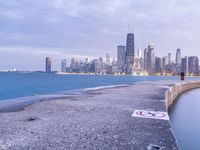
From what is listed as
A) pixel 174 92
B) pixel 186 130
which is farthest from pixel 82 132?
pixel 174 92

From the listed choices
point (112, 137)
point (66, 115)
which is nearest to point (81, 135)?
point (112, 137)

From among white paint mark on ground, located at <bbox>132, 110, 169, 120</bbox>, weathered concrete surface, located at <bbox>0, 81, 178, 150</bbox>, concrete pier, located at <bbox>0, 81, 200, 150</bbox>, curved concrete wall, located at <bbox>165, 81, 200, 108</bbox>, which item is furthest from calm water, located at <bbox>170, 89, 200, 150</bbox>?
weathered concrete surface, located at <bbox>0, 81, 178, 150</bbox>

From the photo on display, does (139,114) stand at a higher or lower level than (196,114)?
higher

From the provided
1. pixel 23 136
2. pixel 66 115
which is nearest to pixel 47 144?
pixel 23 136

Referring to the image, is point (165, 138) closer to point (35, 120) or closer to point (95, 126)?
point (95, 126)

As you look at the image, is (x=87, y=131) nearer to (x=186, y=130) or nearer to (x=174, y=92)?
(x=186, y=130)

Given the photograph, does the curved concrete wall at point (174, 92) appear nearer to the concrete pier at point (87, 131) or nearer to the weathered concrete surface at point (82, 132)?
the concrete pier at point (87, 131)

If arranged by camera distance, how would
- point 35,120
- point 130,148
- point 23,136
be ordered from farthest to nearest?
1. point 35,120
2. point 23,136
3. point 130,148

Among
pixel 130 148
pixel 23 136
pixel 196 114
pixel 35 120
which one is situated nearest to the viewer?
pixel 130 148

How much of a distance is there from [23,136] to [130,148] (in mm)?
2596

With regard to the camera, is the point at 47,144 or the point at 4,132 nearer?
the point at 47,144

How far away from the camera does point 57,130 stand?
7.27 metres

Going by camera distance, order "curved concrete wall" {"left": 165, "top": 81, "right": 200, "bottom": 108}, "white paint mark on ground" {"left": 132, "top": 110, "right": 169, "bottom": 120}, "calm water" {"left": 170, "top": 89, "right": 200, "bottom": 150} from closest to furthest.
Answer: "white paint mark on ground" {"left": 132, "top": 110, "right": 169, "bottom": 120} < "calm water" {"left": 170, "top": 89, "right": 200, "bottom": 150} < "curved concrete wall" {"left": 165, "top": 81, "right": 200, "bottom": 108}

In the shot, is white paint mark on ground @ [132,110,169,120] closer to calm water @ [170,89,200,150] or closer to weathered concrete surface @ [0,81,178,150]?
weathered concrete surface @ [0,81,178,150]
